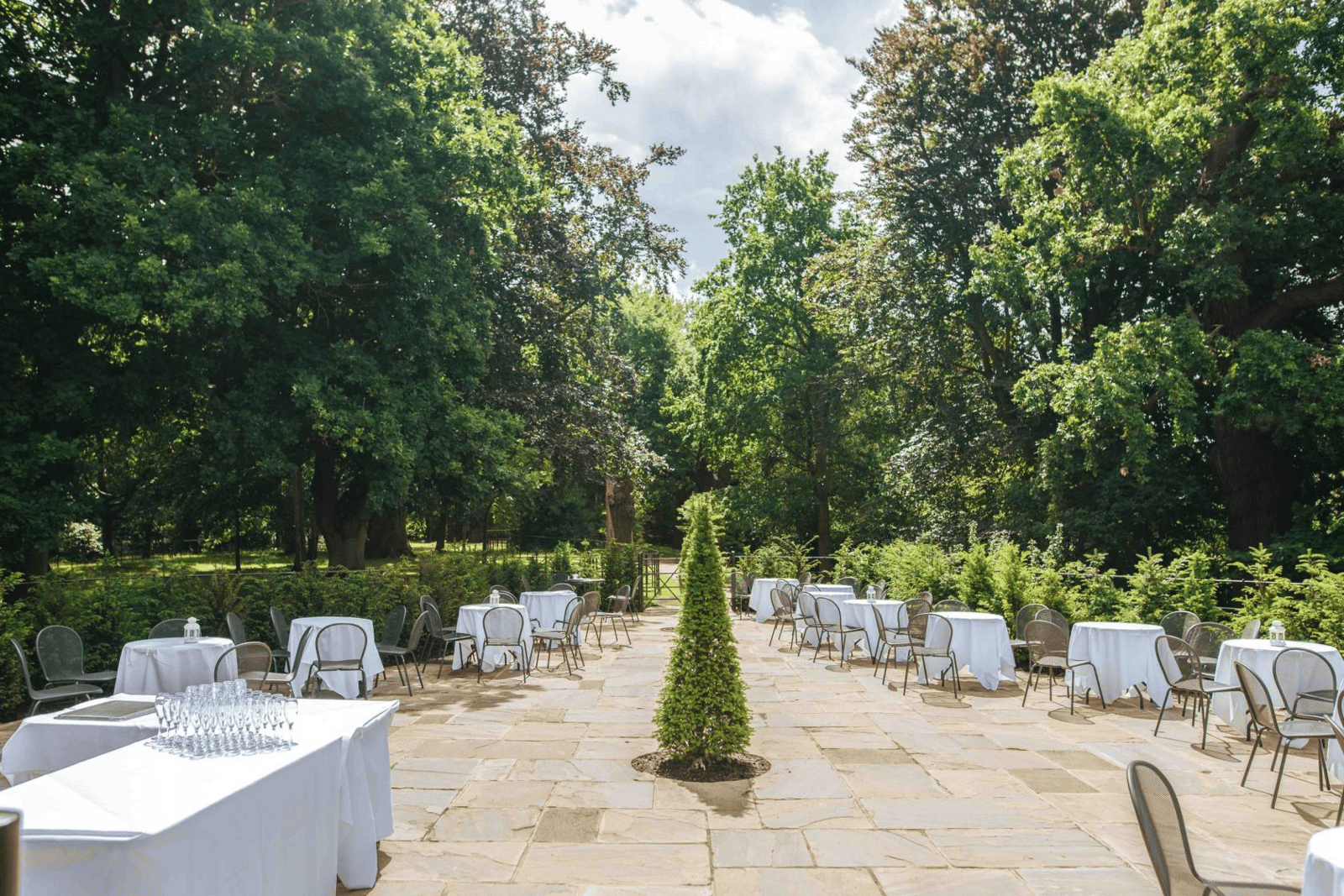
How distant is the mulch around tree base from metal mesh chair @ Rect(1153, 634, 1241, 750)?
3.56 metres

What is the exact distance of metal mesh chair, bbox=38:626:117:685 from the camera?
7.59 m

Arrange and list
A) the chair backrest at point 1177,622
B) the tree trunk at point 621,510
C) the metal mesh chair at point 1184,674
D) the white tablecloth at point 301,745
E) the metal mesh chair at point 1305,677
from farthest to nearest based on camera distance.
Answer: the tree trunk at point 621,510 < the chair backrest at point 1177,622 < the metal mesh chair at point 1184,674 < the metal mesh chair at point 1305,677 < the white tablecloth at point 301,745

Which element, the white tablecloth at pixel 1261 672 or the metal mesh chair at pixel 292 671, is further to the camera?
the metal mesh chair at pixel 292 671

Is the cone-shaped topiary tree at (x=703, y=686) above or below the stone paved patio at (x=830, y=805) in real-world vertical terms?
above

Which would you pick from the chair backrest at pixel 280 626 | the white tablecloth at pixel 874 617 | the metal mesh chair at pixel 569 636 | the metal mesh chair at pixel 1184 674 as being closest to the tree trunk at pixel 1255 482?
the white tablecloth at pixel 874 617

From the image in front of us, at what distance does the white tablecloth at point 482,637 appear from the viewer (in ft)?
35.9

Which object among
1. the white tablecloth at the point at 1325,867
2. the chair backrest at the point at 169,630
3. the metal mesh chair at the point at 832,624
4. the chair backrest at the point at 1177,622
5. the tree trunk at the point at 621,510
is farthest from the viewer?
the tree trunk at the point at 621,510

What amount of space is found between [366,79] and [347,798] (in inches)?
440

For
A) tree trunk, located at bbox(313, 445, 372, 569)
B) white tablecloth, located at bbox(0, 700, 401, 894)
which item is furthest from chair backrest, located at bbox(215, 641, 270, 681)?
tree trunk, located at bbox(313, 445, 372, 569)

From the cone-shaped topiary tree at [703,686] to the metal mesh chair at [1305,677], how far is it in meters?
3.94

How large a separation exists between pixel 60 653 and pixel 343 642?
91.3 inches

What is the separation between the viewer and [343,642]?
8922 mm

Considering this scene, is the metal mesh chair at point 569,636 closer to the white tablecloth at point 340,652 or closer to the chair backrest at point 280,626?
the white tablecloth at point 340,652

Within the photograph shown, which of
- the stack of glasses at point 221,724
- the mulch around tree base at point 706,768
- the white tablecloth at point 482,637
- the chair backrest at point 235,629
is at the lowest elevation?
the mulch around tree base at point 706,768
